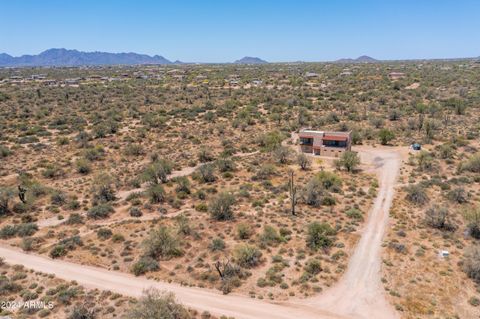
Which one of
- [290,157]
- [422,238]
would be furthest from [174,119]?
[422,238]

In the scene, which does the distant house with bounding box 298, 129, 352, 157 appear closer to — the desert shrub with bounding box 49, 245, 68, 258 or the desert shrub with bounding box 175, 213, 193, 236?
the desert shrub with bounding box 175, 213, 193, 236

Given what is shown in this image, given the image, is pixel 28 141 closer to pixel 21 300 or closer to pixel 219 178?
pixel 219 178

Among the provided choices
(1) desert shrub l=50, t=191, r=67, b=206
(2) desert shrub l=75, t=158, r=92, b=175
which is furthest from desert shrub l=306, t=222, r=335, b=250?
(2) desert shrub l=75, t=158, r=92, b=175

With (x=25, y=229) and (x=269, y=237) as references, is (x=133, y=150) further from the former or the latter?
(x=269, y=237)

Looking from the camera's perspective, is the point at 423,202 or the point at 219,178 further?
the point at 219,178

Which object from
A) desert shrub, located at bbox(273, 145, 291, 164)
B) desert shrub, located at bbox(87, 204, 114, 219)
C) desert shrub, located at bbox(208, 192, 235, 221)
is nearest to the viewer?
desert shrub, located at bbox(208, 192, 235, 221)

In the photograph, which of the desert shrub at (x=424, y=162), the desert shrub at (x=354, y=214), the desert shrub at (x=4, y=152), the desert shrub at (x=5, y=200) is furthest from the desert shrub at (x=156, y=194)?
the desert shrub at (x=424, y=162)

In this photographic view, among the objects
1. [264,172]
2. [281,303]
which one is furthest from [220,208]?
[281,303]
